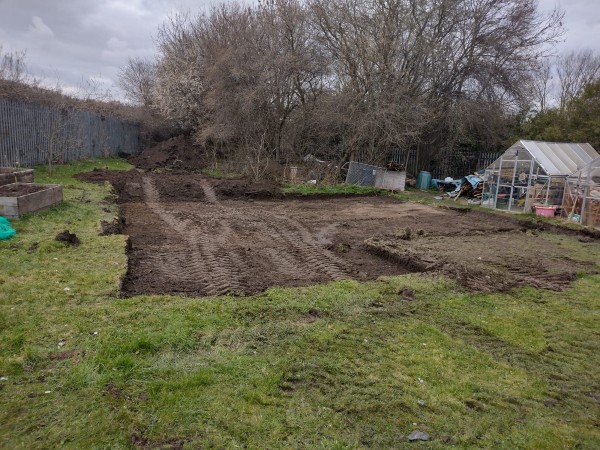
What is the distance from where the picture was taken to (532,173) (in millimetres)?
15062

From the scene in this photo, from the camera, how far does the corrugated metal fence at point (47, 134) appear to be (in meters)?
15.3

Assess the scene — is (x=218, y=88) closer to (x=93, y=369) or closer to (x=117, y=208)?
(x=117, y=208)

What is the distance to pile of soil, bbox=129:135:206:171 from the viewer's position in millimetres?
23203

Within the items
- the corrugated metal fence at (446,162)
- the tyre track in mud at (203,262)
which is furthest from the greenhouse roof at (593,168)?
the tyre track in mud at (203,262)

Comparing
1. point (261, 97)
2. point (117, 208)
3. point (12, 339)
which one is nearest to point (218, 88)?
point (261, 97)

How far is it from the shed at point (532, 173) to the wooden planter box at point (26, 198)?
585 inches

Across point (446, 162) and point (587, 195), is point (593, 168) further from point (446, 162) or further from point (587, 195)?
Answer: point (446, 162)

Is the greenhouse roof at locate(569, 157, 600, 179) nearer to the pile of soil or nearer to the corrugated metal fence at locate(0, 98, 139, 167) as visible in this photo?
the pile of soil

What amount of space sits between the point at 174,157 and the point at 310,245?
1735cm

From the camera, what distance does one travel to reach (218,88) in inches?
838

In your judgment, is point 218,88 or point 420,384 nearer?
point 420,384

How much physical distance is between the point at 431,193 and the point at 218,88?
39.1 ft

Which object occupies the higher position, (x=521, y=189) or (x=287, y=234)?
(x=521, y=189)

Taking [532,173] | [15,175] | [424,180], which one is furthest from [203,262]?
[424,180]
